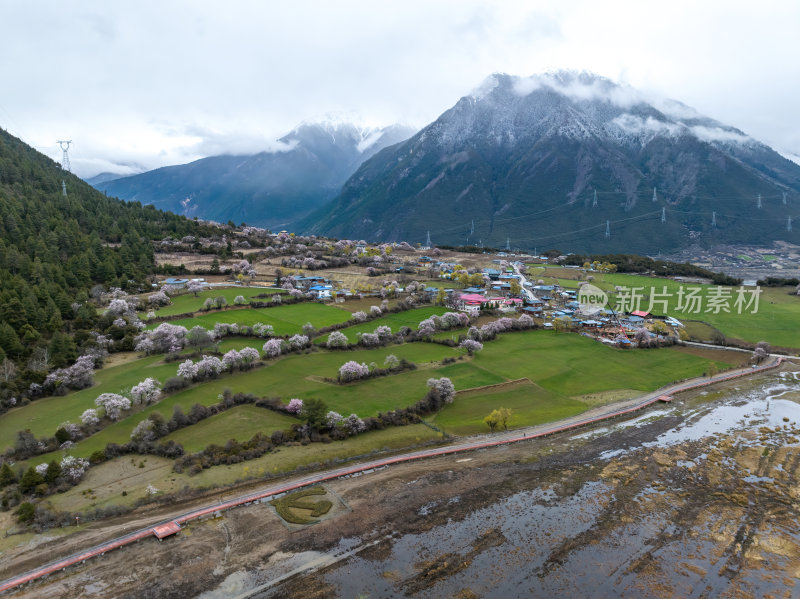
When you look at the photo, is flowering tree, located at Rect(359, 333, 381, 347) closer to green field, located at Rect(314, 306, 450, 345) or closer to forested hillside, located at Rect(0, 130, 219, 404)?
green field, located at Rect(314, 306, 450, 345)

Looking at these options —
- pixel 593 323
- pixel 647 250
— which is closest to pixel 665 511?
pixel 593 323

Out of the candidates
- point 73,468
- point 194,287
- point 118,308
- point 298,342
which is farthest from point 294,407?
point 194,287

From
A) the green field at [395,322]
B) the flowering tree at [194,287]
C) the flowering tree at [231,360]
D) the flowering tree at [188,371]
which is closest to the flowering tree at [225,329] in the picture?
the flowering tree at [231,360]

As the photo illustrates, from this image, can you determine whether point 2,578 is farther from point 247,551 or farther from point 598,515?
point 598,515

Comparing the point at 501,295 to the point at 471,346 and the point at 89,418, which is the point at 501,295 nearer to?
the point at 471,346

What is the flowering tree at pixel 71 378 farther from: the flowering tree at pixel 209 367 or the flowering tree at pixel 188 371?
the flowering tree at pixel 209 367

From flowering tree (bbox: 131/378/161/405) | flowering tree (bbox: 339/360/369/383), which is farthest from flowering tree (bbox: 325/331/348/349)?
flowering tree (bbox: 131/378/161/405)
